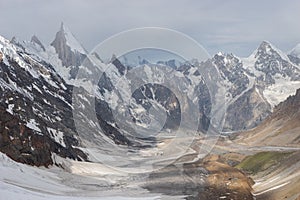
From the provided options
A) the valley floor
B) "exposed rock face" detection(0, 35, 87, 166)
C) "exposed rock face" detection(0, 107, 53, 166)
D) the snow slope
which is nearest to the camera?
the snow slope

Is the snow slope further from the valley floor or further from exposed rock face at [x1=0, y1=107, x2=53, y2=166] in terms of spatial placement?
exposed rock face at [x1=0, y1=107, x2=53, y2=166]

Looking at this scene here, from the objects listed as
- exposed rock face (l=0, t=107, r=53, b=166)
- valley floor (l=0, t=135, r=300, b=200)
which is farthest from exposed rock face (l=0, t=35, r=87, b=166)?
valley floor (l=0, t=135, r=300, b=200)

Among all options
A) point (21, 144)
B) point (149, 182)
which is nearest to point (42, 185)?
point (21, 144)

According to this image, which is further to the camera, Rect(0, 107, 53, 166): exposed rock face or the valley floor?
Rect(0, 107, 53, 166): exposed rock face

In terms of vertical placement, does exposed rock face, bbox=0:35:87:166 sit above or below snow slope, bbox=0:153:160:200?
above

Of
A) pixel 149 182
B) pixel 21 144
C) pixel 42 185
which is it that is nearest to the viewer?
pixel 42 185

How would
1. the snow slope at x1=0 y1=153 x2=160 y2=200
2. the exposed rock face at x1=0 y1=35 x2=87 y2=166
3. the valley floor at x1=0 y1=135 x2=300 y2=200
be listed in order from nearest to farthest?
the snow slope at x1=0 y1=153 x2=160 y2=200
the valley floor at x1=0 y1=135 x2=300 y2=200
the exposed rock face at x1=0 y1=35 x2=87 y2=166

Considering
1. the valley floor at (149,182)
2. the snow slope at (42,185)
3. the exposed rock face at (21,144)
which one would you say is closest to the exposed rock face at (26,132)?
the exposed rock face at (21,144)

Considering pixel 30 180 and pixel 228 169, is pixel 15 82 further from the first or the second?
pixel 30 180

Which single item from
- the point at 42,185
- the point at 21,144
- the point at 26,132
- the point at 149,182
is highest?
the point at 26,132

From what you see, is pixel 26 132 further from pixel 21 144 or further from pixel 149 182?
pixel 149 182

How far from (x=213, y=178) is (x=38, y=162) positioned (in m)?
40.0

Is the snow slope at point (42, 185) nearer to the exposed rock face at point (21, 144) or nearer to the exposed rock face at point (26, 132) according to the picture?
the exposed rock face at point (21, 144)

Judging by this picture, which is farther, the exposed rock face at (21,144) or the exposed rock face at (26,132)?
the exposed rock face at (26,132)
